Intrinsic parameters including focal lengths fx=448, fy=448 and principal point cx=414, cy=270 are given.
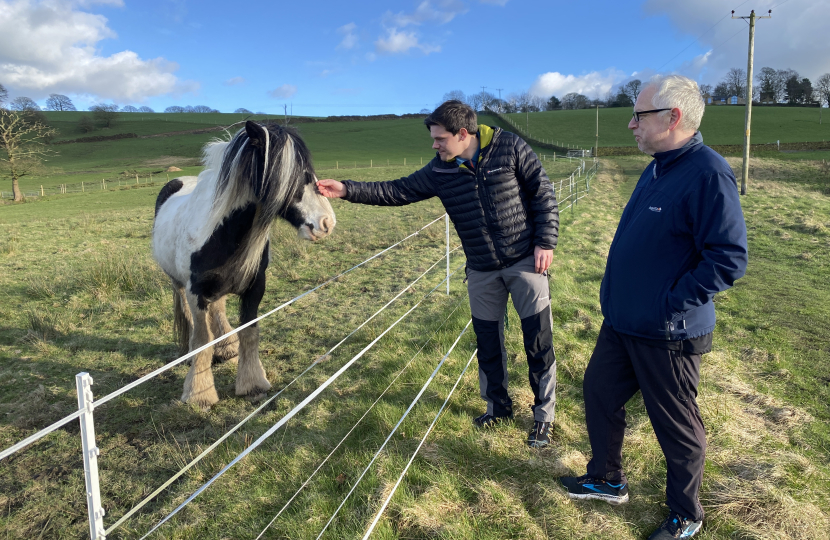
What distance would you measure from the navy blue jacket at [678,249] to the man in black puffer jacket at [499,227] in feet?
2.12

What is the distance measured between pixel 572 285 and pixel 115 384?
589 centimetres

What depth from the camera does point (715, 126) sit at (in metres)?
54.3

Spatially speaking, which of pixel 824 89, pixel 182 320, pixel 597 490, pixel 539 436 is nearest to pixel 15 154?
pixel 182 320

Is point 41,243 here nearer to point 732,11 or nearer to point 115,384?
point 115,384

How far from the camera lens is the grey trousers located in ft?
9.66

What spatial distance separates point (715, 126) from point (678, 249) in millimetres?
65371

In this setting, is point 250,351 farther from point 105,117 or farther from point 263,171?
point 105,117

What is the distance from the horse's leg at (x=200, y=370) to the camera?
395 centimetres

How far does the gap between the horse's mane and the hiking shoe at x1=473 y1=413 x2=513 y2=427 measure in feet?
6.79

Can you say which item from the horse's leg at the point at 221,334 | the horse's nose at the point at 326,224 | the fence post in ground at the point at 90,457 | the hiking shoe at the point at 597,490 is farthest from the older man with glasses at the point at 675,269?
the horse's leg at the point at 221,334

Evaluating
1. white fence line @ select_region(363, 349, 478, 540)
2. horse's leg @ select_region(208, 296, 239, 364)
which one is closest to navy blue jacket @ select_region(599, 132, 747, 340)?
white fence line @ select_region(363, 349, 478, 540)

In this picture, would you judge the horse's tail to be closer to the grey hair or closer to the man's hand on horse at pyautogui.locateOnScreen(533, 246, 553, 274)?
the man's hand on horse at pyautogui.locateOnScreen(533, 246, 553, 274)

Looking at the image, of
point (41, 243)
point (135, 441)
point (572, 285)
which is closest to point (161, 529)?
point (135, 441)

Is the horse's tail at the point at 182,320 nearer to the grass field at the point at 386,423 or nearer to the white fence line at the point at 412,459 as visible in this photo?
the grass field at the point at 386,423
